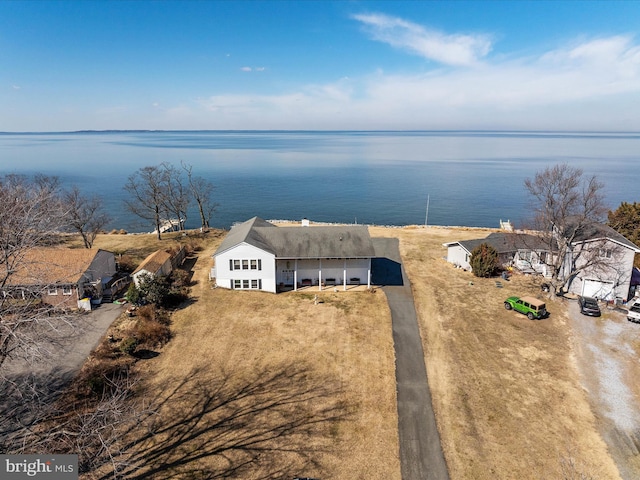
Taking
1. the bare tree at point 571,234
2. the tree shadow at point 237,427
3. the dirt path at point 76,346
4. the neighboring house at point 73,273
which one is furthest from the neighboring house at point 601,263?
the neighboring house at point 73,273

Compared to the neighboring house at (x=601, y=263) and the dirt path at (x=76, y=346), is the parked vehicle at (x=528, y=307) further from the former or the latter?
the dirt path at (x=76, y=346)

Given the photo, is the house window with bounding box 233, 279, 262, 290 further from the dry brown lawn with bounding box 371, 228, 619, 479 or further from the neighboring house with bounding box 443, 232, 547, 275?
the neighboring house with bounding box 443, 232, 547, 275

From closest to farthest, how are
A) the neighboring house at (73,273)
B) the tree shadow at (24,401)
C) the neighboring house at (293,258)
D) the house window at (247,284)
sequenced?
the tree shadow at (24,401) → the neighboring house at (73,273) → the neighboring house at (293,258) → the house window at (247,284)

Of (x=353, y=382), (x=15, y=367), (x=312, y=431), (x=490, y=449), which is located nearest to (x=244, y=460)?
(x=312, y=431)

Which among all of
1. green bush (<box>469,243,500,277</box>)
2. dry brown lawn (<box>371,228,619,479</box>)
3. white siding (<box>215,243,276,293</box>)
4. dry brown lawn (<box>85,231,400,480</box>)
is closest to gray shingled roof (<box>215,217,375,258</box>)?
white siding (<box>215,243,276,293</box>)

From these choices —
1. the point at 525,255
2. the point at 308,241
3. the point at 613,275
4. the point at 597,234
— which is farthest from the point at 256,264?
the point at 613,275

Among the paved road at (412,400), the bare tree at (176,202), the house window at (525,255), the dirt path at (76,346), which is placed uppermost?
the bare tree at (176,202)

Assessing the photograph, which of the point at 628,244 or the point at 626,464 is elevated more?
the point at 628,244

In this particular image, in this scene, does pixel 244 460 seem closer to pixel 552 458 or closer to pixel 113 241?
pixel 552 458
